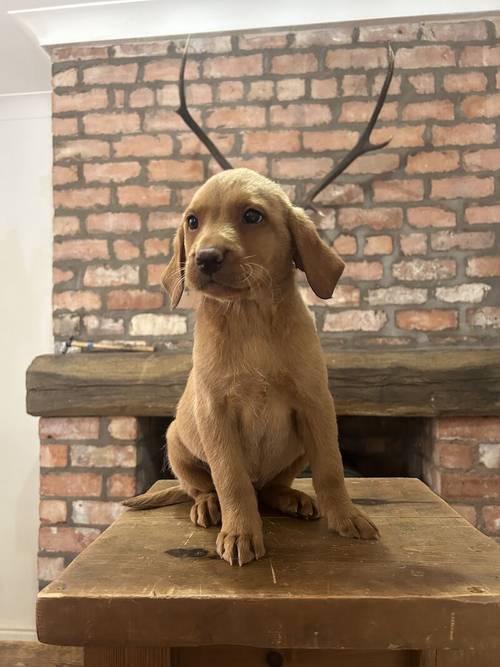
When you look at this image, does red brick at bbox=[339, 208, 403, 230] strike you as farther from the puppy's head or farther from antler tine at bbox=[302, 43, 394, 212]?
the puppy's head

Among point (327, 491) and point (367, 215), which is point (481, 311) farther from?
point (327, 491)

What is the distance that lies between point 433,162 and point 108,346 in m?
1.38

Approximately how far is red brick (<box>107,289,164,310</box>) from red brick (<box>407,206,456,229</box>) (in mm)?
980

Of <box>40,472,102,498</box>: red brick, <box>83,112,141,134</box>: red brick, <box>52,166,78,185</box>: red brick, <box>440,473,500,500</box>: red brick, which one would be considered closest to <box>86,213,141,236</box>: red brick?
<box>52,166,78,185</box>: red brick

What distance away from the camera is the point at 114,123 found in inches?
84.8

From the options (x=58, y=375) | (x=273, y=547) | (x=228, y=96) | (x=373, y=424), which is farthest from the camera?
(x=373, y=424)

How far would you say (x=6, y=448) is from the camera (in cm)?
262

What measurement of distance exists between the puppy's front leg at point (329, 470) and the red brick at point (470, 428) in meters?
1.02

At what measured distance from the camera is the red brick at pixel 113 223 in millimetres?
2129

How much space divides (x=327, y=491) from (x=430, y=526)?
236 mm

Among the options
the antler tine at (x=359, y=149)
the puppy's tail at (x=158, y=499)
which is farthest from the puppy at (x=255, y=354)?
the antler tine at (x=359, y=149)

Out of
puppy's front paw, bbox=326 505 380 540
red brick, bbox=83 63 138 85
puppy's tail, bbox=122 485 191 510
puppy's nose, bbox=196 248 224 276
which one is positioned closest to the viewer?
puppy's nose, bbox=196 248 224 276

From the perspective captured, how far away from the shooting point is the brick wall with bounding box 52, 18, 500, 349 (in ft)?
6.64

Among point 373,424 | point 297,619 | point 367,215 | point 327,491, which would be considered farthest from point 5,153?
point 297,619
